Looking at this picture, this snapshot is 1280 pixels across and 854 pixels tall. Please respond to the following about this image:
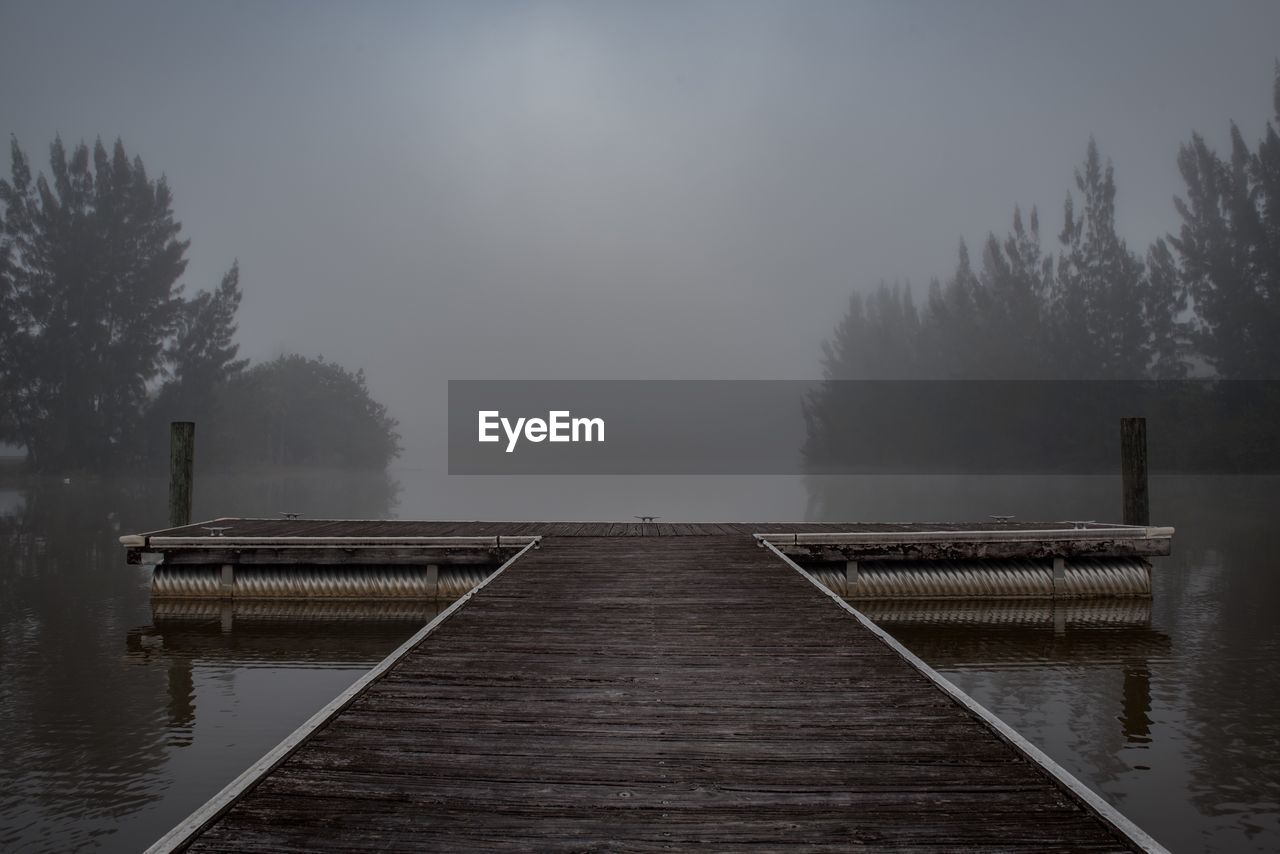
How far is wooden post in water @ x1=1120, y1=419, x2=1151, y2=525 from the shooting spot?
15336 millimetres

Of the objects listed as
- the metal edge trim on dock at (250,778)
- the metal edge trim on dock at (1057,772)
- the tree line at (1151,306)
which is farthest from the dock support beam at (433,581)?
the tree line at (1151,306)

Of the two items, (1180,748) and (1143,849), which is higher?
(1143,849)

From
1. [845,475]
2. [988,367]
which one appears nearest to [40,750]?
[988,367]

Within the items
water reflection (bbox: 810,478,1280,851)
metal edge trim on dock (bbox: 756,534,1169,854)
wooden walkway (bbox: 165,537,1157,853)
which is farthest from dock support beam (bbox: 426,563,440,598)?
metal edge trim on dock (bbox: 756,534,1169,854)

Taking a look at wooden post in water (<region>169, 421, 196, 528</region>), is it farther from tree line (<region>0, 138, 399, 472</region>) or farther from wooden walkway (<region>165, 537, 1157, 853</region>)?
tree line (<region>0, 138, 399, 472</region>)

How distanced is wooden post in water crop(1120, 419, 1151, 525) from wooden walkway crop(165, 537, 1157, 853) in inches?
434

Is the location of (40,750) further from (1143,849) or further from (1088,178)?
(1088,178)

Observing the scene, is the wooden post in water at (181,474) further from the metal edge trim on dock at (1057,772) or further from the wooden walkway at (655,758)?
the metal edge trim on dock at (1057,772)

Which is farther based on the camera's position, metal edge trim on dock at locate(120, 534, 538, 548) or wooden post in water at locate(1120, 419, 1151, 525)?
wooden post in water at locate(1120, 419, 1151, 525)

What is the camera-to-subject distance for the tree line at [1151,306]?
5141 cm

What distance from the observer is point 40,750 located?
23.7ft

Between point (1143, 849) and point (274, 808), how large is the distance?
411 cm

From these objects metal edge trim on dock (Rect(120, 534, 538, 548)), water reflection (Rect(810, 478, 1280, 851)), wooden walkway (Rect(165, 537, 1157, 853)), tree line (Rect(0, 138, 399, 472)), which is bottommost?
water reflection (Rect(810, 478, 1280, 851))

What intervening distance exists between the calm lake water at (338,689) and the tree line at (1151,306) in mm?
40129
